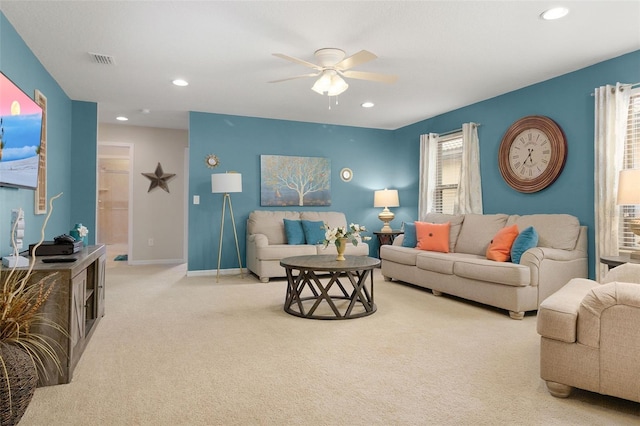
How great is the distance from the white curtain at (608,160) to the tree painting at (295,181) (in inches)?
154

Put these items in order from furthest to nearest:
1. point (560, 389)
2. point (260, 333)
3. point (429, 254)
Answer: point (429, 254) → point (260, 333) → point (560, 389)

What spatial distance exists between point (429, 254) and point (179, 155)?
4.95 meters

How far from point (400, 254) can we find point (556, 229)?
1766mm

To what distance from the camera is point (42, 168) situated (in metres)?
4.05

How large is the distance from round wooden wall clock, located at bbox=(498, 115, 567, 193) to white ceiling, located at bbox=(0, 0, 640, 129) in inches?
20.9

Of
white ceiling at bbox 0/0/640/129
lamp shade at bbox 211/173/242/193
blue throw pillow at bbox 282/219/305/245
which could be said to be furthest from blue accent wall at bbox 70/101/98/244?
blue throw pillow at bbox 282/219/305/245

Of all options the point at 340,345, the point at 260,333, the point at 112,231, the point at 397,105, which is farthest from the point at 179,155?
the point at 340,345

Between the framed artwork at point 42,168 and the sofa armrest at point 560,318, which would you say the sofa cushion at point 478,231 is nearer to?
the sofa armrest at point 560,318

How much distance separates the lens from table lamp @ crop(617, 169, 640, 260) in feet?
10.7

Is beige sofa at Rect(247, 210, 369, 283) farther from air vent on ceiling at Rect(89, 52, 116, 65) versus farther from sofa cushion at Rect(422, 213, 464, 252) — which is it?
air vent on ceiling at Rect(89, 52, 116, 65)

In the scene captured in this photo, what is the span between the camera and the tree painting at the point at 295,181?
6.51 m

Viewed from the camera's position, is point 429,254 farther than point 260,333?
Yes

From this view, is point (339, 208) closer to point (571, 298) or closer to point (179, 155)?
point (179, 155)

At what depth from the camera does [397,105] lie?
18.7 ft
